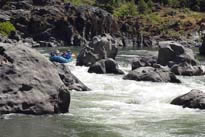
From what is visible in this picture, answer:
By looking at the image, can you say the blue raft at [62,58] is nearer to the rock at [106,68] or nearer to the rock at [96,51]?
the rock at [96,51]

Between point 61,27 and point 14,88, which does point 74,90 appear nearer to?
point 14,88

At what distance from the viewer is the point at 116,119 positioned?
25.5 metres

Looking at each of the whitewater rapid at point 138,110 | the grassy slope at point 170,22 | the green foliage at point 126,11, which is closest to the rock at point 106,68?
the whitewater rapid at point 138,110

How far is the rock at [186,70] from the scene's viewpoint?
50.7 metres

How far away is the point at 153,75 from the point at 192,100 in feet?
45.9

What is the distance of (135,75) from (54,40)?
7893 cm

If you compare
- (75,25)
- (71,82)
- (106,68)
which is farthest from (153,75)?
(75,25)

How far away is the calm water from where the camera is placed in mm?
22297

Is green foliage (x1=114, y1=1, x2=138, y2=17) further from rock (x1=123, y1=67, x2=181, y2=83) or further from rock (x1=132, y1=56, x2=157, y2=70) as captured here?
rock (x1=123, y1=67, x2=181, y2=83)

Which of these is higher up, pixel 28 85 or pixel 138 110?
pixel 28 85

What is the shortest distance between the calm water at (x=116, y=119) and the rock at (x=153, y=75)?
5938mm

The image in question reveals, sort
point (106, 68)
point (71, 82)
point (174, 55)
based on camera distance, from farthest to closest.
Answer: point (174, 55)
point (106, 68)
point (71, 82)

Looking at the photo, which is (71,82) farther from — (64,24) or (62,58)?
(64,24)

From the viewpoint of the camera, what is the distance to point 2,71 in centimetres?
2588
